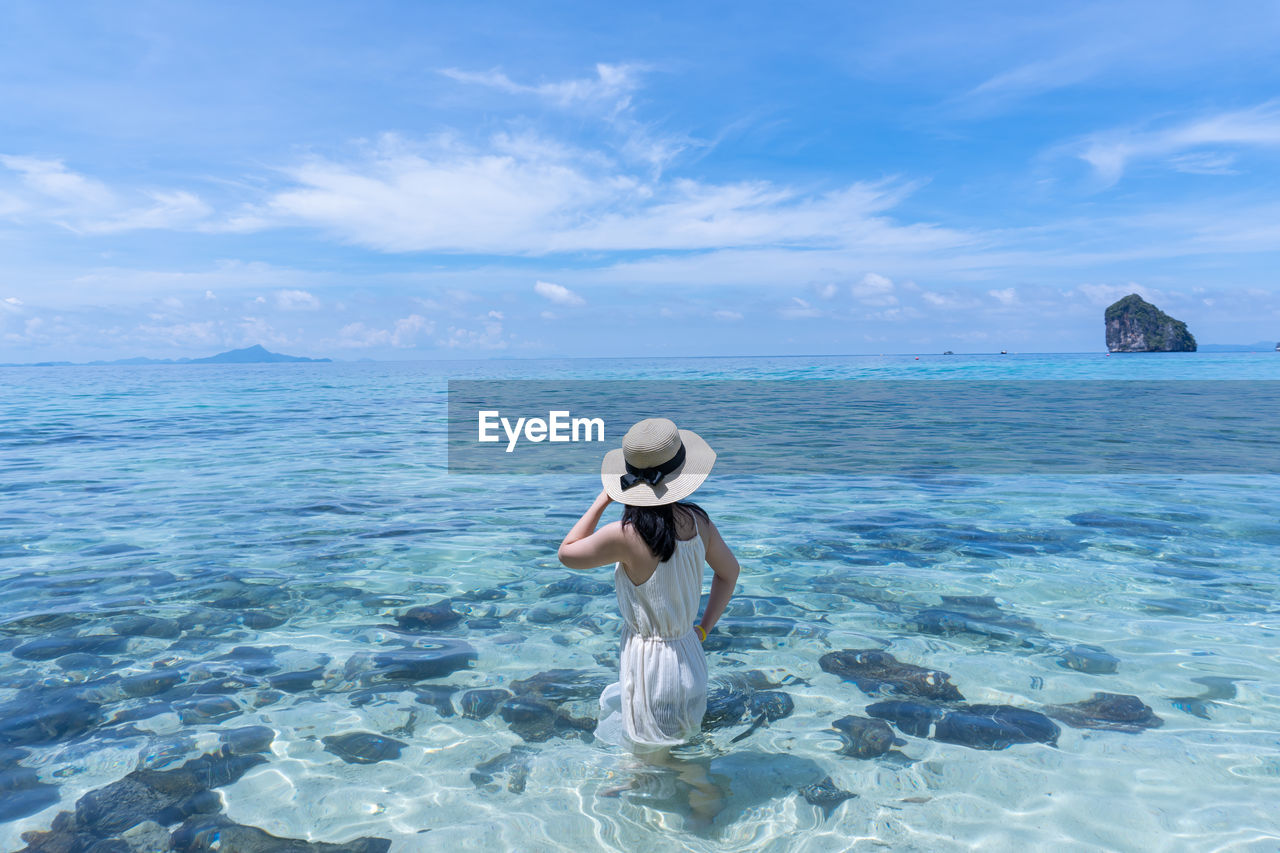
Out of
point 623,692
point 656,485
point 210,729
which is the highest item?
point 656,485

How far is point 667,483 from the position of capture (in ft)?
12.6

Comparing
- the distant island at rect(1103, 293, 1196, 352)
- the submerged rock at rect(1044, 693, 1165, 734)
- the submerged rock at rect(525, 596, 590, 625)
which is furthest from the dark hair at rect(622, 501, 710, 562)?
the distant island at rect(1103, 293, 1196, 352)

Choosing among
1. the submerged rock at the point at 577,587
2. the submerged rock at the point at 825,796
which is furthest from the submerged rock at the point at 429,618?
the submerged rock at the point at 825,796

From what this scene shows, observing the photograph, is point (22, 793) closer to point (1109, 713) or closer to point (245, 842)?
point (245, 842)

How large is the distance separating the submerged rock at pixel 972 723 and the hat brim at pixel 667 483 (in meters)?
2.62

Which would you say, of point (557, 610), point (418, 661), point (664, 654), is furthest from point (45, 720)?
point (664, 654)

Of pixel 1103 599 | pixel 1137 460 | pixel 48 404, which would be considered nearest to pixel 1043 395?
pixel 1137 460

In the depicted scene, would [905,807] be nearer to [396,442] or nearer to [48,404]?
[396,442]

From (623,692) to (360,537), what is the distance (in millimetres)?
6837

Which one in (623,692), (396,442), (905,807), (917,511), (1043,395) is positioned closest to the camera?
(905,807)

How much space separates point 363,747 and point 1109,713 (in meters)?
5.15

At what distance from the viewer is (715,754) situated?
15.5 ft

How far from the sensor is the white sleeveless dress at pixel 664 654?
13.4 ft

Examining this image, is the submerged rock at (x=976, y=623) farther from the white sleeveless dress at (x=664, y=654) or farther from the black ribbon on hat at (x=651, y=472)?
the black ribbon on hat at (x=651, y=472)
